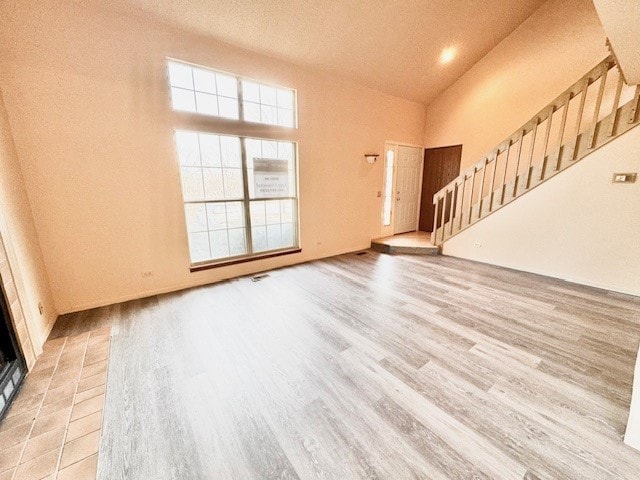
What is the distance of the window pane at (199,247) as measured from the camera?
359 cm

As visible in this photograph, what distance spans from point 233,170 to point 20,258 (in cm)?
239

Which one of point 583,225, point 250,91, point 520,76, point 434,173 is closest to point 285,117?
point 250,91

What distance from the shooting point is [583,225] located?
3465 mm

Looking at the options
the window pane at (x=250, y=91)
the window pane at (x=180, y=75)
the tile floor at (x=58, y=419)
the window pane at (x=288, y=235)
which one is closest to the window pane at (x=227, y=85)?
the window pane at (x=250, y=91)

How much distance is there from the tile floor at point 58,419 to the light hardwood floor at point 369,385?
85mm

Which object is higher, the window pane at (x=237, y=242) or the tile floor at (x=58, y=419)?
the window pane at (x=237, y=242)

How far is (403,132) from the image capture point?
19.0 ft

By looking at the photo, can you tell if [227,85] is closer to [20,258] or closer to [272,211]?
[272,211]

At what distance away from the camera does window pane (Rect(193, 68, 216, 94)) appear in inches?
130

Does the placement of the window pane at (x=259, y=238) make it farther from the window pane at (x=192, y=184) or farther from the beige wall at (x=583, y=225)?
the beige wall at (x=583, y=225)

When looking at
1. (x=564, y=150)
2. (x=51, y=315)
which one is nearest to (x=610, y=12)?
(x=564, y=150)

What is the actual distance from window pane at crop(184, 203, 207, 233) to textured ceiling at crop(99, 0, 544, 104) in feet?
7.12

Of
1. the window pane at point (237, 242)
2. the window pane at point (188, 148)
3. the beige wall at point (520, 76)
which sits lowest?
the window pane at point (237, 242)

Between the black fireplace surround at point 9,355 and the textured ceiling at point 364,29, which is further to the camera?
the textured ceiling at point 364,29
